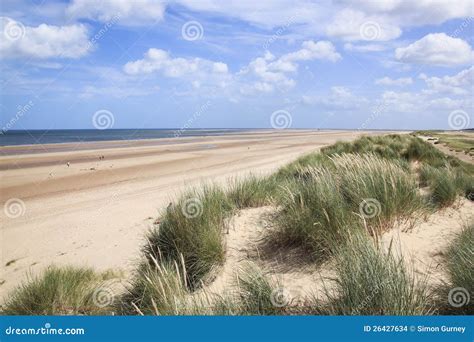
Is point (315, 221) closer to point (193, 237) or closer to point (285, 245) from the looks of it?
point (285, 245)

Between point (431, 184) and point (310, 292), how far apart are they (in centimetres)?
561

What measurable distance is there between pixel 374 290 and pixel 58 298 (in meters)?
3.66

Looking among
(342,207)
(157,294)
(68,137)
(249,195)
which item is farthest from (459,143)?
(68,137)

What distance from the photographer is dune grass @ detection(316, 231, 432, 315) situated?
324 centimetres

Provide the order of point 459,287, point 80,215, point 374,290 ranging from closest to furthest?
point 374,290 < point 459,287 < point 80,215

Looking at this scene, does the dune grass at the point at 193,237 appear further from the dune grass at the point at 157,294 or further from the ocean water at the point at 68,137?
the ocean water at the point at 68,137

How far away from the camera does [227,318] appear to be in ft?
10.9

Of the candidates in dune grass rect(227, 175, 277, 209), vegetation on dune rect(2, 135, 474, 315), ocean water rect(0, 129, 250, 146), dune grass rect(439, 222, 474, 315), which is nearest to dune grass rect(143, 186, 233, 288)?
vegetation on dune rect(2, 135, 474, 315)

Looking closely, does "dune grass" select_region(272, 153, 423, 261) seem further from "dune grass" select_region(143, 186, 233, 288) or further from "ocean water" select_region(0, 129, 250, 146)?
"ocean water" select_region(0, 129, 250, 146)

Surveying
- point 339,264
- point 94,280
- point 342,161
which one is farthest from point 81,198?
point 339,264

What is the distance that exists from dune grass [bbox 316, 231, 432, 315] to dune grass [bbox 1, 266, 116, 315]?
2.77 m

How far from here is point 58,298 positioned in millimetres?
4723

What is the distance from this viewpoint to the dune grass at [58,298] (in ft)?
15.1

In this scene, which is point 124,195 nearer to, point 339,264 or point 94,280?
point 94,280
